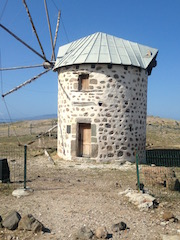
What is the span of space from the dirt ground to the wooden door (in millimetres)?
2577

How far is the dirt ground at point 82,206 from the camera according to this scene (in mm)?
5043

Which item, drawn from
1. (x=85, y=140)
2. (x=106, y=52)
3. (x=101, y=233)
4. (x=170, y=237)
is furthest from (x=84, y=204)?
(x=106, y=52)

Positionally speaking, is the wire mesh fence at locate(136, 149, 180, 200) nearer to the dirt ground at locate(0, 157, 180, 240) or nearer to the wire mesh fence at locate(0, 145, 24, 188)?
the dirt ground at locate(0, 157, 180, 240)

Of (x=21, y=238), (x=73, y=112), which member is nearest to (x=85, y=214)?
(x=21, y=238)

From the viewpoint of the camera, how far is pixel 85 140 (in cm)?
1279

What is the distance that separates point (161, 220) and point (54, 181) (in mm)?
4385

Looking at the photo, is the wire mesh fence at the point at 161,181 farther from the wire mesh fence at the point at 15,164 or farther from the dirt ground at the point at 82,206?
the wire mesh fence at the point at 15,164

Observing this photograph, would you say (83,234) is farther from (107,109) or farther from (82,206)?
(107,109)

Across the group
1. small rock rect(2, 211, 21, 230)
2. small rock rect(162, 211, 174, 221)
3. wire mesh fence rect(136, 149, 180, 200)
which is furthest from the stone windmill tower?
small rock rect(2, 211, 21, 230)

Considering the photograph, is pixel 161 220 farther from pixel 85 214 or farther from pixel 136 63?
pixel 136 63

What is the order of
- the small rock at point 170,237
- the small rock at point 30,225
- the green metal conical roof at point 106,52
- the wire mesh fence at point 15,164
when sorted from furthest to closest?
the green metal conical roof at point 106,52 < the wire mesh fence at point 15,164 < the small rock at point 30,225 < the small rock at point 170,237

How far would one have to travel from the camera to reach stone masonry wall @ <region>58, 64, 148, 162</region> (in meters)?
12.2

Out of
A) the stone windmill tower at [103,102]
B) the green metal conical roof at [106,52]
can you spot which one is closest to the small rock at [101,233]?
the stone windmill tower at [103,102]

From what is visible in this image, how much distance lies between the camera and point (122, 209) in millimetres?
6223
